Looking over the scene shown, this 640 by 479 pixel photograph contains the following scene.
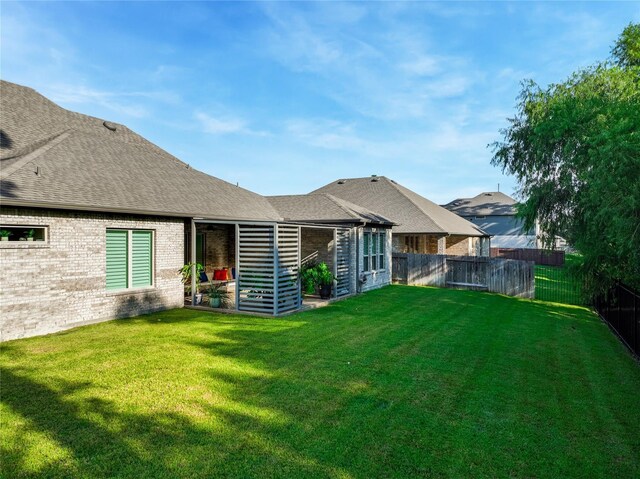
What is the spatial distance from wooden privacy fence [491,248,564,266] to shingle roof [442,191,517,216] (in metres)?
6.73

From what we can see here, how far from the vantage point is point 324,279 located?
1345 cm

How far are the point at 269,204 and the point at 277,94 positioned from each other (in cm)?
677

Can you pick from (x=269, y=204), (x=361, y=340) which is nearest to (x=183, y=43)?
(x=269, y=204)

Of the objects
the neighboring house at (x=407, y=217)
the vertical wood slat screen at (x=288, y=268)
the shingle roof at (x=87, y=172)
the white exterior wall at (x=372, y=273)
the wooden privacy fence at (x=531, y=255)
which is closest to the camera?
the shingle roof at (x=87, y=172)

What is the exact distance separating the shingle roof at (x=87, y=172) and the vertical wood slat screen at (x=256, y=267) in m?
1.99

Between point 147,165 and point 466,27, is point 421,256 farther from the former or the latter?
point 147,165

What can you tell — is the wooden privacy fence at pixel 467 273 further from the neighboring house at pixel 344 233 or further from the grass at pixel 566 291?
the neighboring house at pixel 344 233

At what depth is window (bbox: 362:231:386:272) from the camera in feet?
59.4

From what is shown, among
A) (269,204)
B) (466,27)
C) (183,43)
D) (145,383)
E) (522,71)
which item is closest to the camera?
(145,383)

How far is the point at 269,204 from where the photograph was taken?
19.8 meters

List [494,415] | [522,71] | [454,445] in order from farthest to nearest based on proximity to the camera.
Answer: [522,71] → [494,415] → [454,445]

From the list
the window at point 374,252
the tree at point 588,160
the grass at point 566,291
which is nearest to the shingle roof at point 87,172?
the window at point 374,252

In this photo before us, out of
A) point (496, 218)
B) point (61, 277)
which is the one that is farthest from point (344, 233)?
point (496, 218)

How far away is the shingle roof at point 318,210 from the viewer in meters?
16.7
